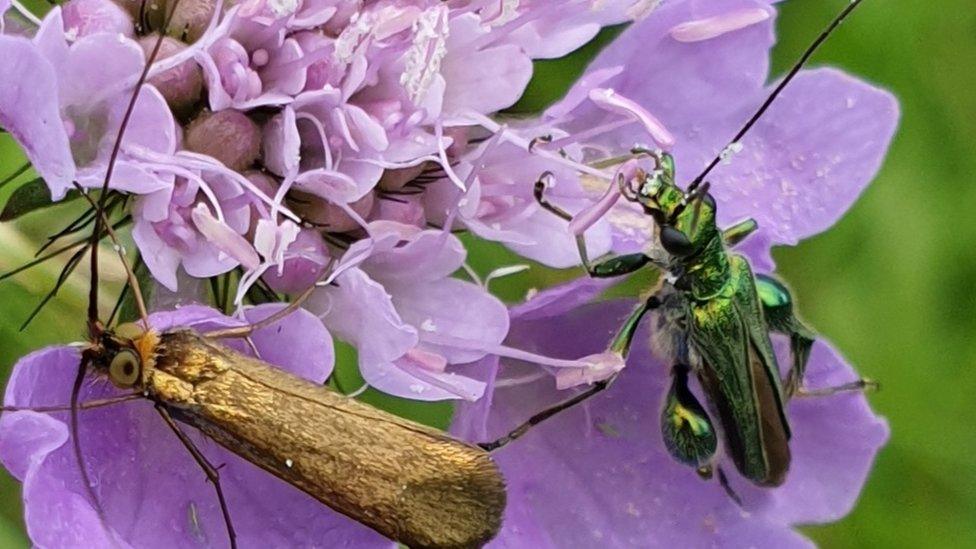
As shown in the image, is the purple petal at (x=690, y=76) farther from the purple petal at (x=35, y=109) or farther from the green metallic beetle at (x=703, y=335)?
the purple petal at (x=35, y=109)

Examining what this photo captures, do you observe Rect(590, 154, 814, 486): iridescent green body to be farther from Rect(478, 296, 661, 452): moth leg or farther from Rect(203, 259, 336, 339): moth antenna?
Rect(203, 259, 336, 339): moth antenna

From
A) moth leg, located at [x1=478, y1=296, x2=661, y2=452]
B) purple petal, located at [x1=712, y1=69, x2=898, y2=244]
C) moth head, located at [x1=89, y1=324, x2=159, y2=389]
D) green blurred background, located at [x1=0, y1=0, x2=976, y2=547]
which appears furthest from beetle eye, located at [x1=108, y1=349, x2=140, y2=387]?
green blurred background, located at [x1=0, y1=0, x2=976, y2=547]

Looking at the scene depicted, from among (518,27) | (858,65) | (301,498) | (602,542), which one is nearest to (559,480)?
(602,542)

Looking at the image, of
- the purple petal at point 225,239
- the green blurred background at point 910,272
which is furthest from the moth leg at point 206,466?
the green blurred background at point 910,272

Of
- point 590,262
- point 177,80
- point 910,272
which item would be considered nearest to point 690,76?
point 590,262

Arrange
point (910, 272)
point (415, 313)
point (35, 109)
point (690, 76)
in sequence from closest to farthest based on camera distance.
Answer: point (35, 109), point (415, 313), point (690, 76), point (910, 272)

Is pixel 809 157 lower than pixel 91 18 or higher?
lower

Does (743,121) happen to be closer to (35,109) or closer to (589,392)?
(589,392)
